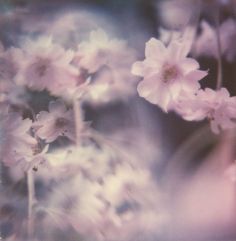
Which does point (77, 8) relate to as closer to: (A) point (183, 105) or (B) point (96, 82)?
(B) point (96, 82)

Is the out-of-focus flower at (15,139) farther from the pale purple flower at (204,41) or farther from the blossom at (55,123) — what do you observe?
the pale purple flower at (204,41)

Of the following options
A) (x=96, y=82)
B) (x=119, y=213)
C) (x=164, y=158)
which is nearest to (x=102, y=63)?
(x=96, y=82)

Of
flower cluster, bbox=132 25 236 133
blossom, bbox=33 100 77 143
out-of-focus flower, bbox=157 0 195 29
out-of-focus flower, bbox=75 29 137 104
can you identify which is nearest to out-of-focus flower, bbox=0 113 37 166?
blossom, bbox=33 100 77 143

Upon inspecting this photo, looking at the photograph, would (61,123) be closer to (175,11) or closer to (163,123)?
(163,123)

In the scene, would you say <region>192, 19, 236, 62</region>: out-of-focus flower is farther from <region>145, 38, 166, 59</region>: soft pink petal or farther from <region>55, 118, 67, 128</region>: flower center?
<region>55, 118, 67, 128</region>: flower center

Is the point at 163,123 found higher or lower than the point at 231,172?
higher

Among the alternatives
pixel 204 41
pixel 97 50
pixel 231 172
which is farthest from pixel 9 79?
pixel 231 172

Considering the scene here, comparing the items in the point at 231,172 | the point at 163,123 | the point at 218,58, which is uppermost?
the point at 218,58
